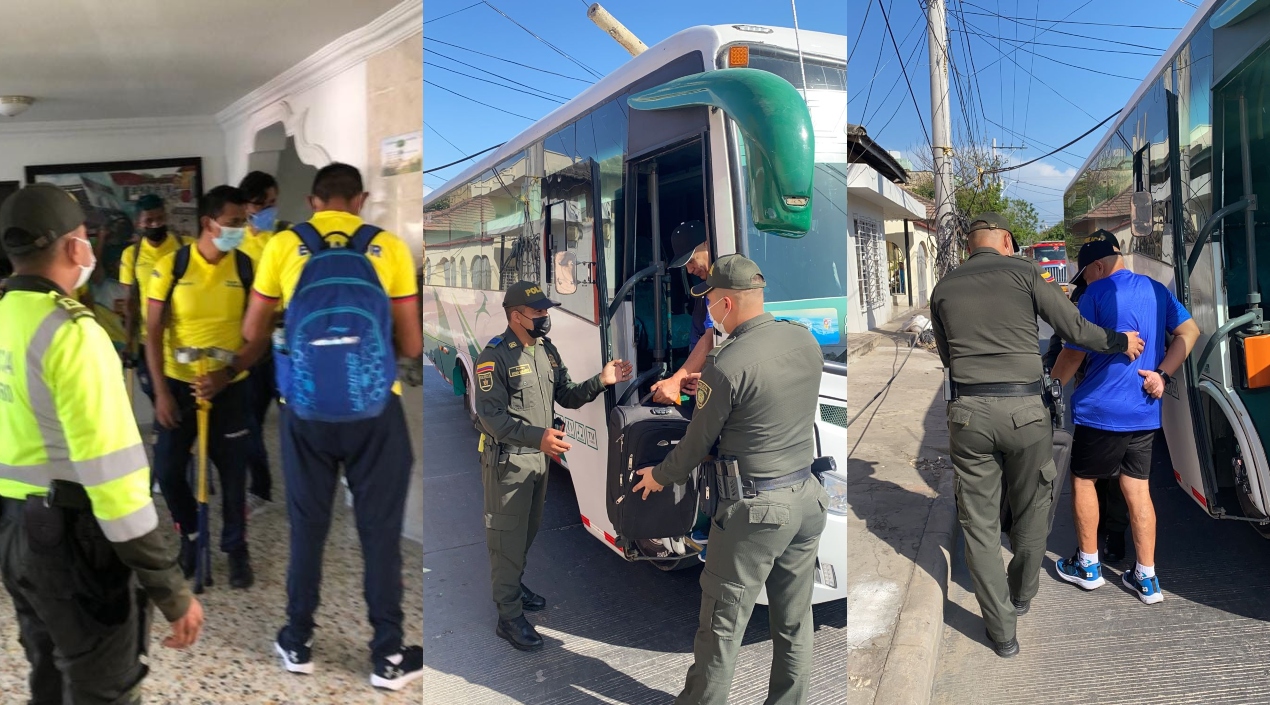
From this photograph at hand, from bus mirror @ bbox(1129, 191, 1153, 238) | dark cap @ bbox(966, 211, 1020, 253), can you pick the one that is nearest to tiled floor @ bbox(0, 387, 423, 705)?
dark cap @ bbox(966, 211, 1020, 253)

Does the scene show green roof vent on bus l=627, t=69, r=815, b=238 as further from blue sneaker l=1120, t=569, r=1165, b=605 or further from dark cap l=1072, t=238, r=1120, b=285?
blue sneaker l=1120, t=569, r=1165, b=605

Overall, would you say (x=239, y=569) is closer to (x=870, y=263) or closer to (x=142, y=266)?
(x=142, y=266)

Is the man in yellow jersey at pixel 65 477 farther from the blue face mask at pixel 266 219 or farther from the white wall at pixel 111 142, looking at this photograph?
the blue face mask at pixel 266 219

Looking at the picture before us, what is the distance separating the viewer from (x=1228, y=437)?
9.96ft

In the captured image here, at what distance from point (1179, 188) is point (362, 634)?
139 inches

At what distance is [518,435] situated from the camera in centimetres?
168

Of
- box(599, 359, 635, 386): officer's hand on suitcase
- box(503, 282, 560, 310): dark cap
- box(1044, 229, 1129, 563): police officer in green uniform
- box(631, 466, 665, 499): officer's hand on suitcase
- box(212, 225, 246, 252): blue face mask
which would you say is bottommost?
box(1044, 229, 1129, 563): police officer in green uniform

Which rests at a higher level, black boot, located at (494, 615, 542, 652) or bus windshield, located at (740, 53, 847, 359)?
bus windshield, located at (740, 53, 847, 359)

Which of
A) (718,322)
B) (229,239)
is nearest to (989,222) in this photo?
(718,322)

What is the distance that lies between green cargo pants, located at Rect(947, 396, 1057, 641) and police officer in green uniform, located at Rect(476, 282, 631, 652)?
6.29ft

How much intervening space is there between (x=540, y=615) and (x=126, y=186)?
1.18 m

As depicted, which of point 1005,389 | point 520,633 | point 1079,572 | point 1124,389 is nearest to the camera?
point 520,633

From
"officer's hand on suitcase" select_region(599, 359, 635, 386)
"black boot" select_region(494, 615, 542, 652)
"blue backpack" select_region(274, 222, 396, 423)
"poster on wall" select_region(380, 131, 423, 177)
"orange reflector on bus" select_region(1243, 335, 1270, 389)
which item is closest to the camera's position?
"blue backpack" select_region(274, 222, 396, 423)

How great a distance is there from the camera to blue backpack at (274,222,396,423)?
1.38 metres
